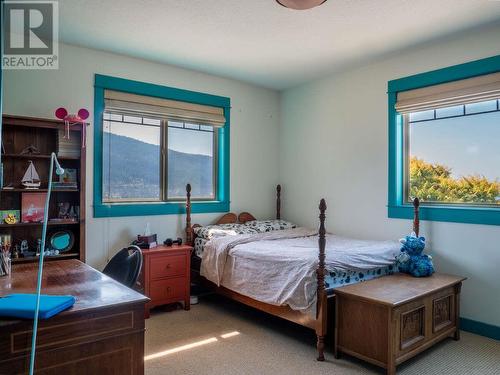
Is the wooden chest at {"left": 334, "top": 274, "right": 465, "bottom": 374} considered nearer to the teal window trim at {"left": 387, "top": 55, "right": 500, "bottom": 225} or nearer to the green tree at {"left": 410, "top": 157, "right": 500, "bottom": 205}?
the teal window trim at {"left": 387, "top": 55, "right": 500, "bottom": 225}

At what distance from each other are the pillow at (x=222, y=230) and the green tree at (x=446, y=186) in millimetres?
1775

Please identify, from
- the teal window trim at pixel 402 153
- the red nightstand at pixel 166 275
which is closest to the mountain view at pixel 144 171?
the red nightstand at pixel 166 275

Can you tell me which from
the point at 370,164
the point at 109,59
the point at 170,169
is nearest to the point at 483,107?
the point at 370,164

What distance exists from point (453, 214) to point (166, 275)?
9.06 feet

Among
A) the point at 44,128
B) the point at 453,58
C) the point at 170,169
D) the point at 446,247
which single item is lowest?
the point at 446,247

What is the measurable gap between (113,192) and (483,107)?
3634 millimetres

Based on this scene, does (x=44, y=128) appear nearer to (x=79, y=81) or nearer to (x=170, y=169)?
(x=79, y=81)

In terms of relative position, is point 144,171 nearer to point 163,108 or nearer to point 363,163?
point 163,108

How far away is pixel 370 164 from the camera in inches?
158

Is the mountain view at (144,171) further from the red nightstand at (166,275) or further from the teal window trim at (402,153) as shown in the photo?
the teal window trim at (402,153)

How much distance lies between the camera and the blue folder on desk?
1414 mm

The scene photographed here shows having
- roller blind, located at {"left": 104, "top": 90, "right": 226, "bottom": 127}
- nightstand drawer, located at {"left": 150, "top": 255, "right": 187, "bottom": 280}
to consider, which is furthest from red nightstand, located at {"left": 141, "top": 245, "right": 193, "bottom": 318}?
roller blind, located at {"left": 104, "top": 90, "right": 226, "bottom": 127}

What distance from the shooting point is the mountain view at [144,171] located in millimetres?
3861

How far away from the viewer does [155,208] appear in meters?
4.04
